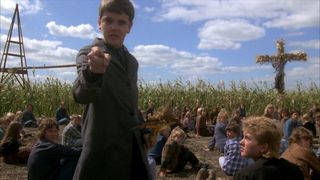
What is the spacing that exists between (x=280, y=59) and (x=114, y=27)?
20115mm

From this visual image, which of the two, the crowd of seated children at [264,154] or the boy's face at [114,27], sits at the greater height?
the boy's face at [114,27]

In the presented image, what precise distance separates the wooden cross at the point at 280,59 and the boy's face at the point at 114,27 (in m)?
19.1

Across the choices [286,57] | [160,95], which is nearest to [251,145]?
[160,95]

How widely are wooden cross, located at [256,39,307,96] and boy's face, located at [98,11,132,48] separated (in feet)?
62.8

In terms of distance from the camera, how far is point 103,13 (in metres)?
2.01

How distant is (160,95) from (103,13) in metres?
18.1

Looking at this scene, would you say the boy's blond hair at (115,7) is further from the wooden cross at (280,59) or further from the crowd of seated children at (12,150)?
the wooden cross at (280,59)

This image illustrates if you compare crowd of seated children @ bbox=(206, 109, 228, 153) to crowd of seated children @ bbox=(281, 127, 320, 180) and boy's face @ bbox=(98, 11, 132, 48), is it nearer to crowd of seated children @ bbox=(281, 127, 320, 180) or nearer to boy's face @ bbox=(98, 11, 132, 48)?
crowd of seated children @ bbox=(281, 127, 320, 180)

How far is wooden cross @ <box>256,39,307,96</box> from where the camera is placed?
822 inches

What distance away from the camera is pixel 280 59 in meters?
21.3

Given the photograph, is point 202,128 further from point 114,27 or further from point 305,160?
point 114,27

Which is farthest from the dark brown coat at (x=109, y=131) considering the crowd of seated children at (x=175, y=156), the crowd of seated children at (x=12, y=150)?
the crowd of seated children at (x=12, y=150)

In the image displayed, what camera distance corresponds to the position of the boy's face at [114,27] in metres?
2.00

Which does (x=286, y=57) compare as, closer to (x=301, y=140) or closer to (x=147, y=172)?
(x=301, y=140)
